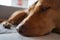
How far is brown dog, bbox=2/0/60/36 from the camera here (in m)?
1.13

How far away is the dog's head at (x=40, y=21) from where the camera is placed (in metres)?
1.13

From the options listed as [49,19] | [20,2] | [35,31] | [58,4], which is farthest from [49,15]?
[20,2]

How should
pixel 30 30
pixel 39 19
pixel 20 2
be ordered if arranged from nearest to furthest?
pixel 30 30
pixel 39 19
pixel 20 2

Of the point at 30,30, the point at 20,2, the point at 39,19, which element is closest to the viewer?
the point at 30,30

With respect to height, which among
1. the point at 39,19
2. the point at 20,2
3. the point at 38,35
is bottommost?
the point at 38,35

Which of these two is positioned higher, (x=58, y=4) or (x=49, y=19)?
(x=58, y=4)

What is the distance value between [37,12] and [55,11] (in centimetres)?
17

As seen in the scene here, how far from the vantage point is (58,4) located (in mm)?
1349

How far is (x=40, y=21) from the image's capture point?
1.25m

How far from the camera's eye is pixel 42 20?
1.26 metres

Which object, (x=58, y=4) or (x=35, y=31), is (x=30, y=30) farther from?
(x=58, y=4)

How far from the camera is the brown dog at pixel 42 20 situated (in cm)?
113

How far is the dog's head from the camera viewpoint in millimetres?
1132

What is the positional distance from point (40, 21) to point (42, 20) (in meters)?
0.03
